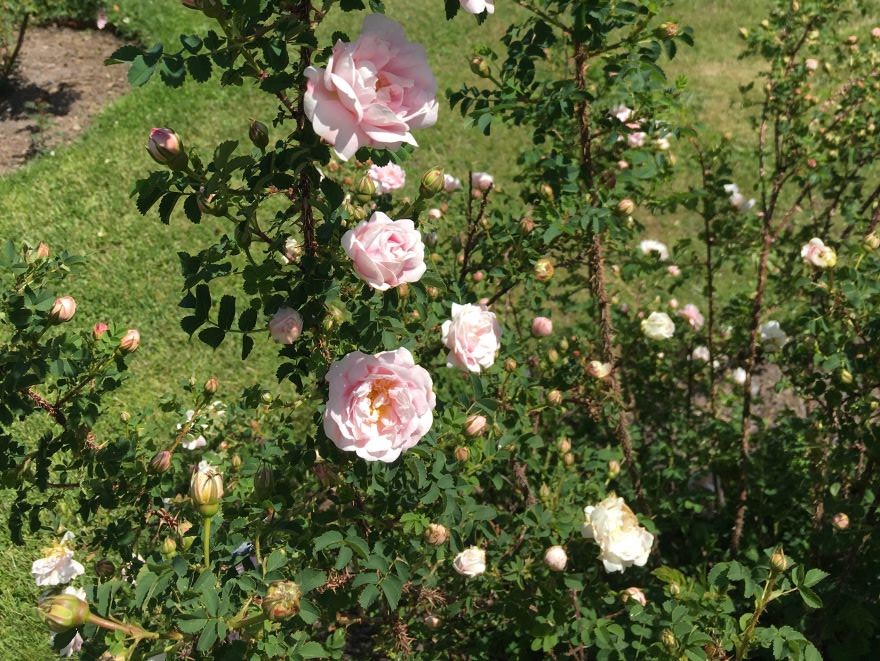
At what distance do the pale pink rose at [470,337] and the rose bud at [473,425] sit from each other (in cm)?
10

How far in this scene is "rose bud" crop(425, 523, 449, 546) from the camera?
1.55 m

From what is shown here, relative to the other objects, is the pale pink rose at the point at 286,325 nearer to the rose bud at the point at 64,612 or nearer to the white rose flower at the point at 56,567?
the rose bud at the point at 64,612

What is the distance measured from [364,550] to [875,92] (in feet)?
8.02

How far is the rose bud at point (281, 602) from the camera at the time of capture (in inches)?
45.5

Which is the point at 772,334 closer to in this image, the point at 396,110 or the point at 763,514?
the point at 763,514

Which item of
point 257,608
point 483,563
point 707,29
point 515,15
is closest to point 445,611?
point 483,563

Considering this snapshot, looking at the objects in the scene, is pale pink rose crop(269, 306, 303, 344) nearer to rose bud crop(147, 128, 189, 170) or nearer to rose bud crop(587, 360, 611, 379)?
rose bud crop(147, 128, 189, 170)

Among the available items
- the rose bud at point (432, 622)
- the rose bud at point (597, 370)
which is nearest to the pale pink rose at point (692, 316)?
the rose bud at point (597, 370)

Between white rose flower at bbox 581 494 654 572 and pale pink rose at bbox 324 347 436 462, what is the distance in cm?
69

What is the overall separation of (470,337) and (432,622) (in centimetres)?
89

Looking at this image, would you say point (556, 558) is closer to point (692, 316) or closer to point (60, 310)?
point (60, 310)

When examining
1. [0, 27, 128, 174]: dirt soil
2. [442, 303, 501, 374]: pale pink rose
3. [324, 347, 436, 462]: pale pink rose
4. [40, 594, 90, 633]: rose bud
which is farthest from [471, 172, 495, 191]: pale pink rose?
[0, 27, 128, 174]: dirt soil

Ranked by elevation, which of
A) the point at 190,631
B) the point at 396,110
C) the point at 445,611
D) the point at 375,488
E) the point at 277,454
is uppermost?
the point at 396,110

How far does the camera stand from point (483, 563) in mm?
1761
